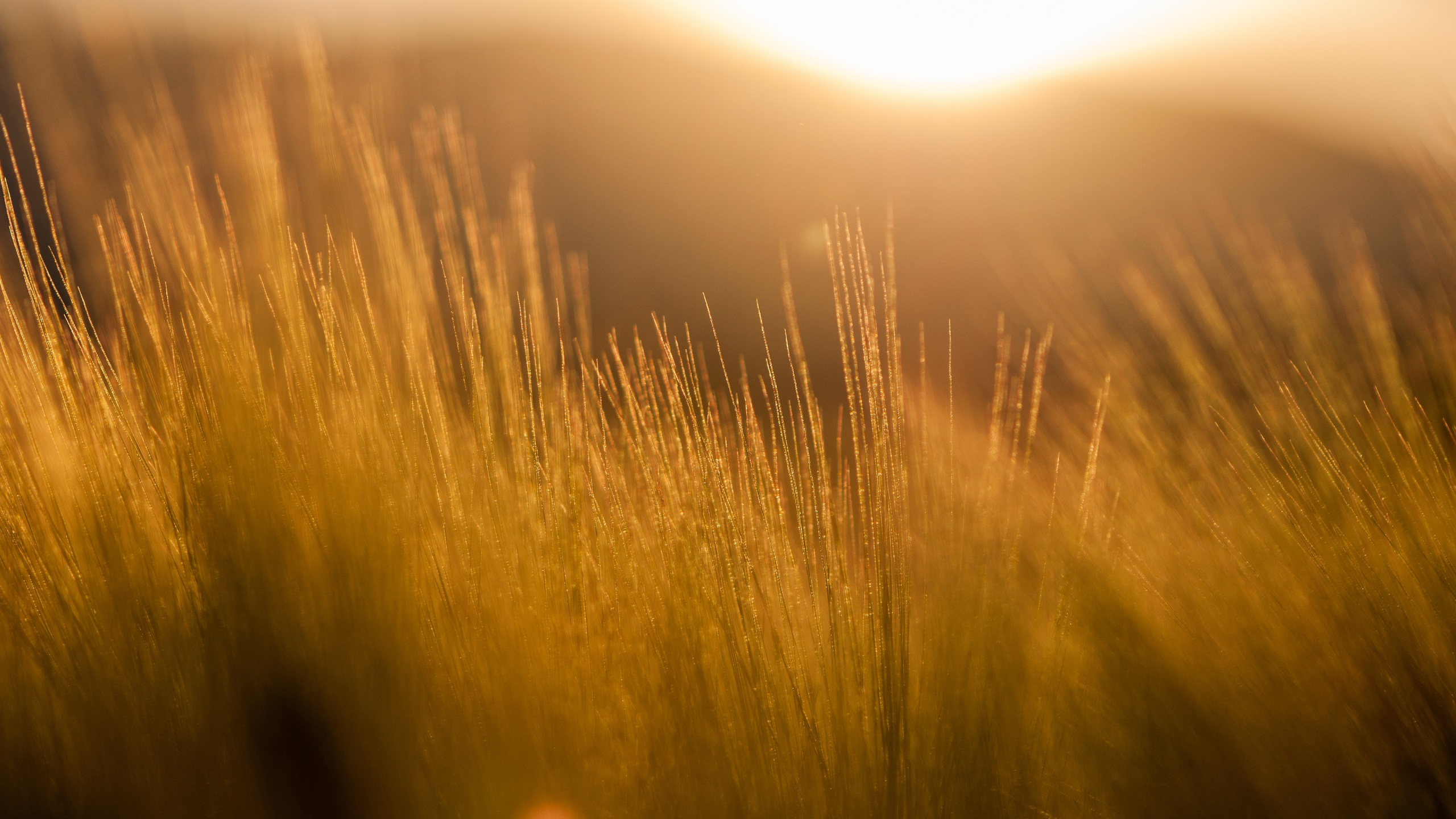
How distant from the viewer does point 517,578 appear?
105cm

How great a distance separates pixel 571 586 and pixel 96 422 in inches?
25.3

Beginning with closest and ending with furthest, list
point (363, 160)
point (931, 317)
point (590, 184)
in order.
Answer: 1. point (363, 160)
2. point (590, 184)
3. point (931, 317)

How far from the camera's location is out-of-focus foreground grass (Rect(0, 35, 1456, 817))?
3.25 feet

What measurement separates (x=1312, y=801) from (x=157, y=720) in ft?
4.68

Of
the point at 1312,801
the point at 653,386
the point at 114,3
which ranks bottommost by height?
the point at 1312,801

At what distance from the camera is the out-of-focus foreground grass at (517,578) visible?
990mm

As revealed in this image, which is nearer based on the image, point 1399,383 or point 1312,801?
point 1312,801

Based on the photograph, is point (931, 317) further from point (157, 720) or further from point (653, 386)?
point (157, 720)

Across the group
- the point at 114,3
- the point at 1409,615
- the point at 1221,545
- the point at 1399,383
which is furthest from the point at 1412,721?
the point at 114,3

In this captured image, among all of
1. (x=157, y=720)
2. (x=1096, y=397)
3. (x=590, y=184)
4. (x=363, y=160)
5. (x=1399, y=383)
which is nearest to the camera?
(x=157, y=720)

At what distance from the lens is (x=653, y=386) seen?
1.07 meters

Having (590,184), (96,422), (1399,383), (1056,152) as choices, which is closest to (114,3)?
(96,422)

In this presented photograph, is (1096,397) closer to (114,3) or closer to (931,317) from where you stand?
(114,3)

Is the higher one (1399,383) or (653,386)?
(653,386)
